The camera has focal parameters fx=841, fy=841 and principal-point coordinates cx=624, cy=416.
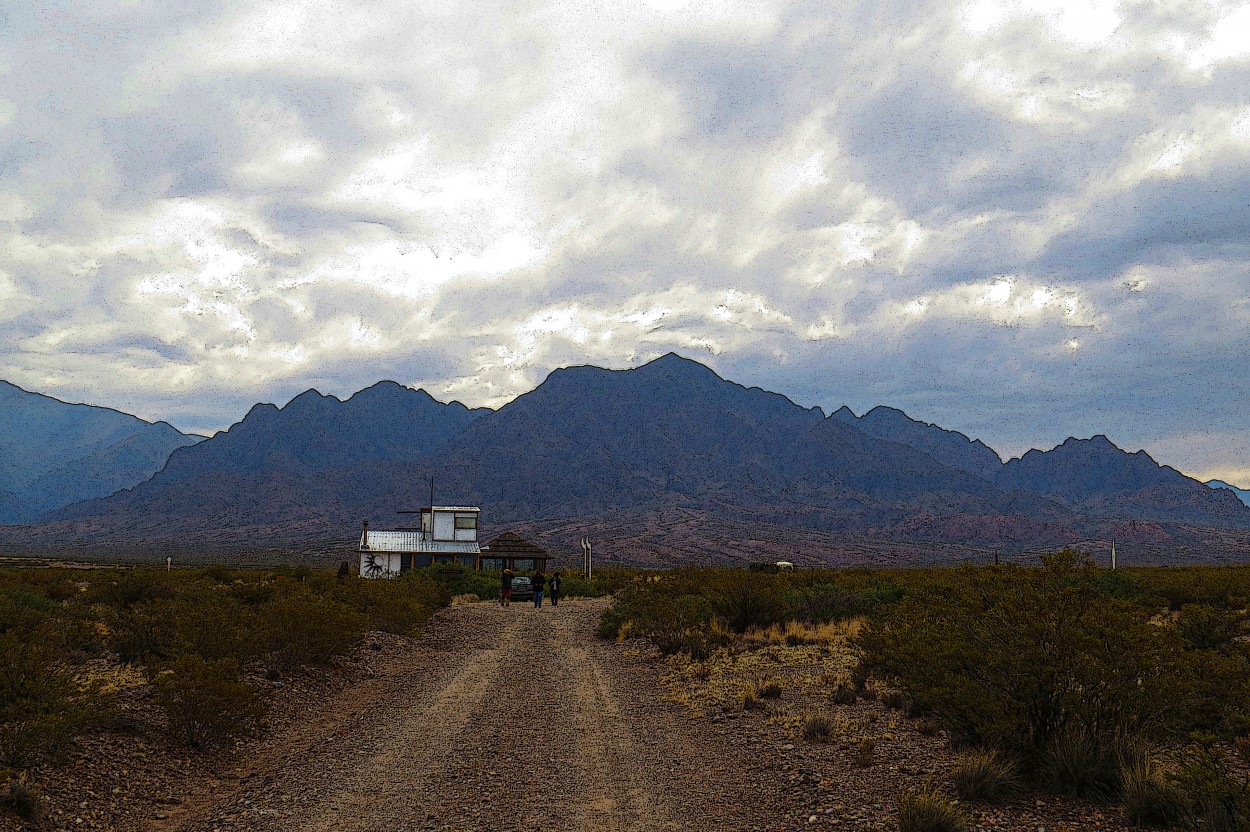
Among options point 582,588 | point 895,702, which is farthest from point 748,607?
point 582,588

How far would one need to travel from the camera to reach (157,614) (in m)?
14.5

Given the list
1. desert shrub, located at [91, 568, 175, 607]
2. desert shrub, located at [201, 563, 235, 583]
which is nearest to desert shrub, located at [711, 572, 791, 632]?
desert shrub, located at [91, 568, 175, 607]

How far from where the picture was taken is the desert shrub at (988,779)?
8.31m

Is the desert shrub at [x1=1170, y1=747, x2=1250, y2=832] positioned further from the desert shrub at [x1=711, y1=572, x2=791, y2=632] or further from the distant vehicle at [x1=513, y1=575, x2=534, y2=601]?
the distant vehicle at [x1=513, y1=575, x2=534, y2=601]

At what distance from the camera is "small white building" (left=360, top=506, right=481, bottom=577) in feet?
192

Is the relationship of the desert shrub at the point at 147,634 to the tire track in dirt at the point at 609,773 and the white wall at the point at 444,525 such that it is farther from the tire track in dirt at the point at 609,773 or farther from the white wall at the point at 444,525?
the white wall at the point at 444,525

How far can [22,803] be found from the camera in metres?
7.73

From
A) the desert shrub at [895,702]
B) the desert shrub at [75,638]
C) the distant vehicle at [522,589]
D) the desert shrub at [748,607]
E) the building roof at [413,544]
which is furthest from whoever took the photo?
the building roof at [413,544]

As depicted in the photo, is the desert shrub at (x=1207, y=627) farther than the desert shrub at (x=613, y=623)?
No

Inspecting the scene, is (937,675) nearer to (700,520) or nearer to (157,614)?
(157,614)

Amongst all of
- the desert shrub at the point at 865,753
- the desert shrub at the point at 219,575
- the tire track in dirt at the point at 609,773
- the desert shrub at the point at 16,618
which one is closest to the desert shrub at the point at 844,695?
the desert shrub at the point at 865,753

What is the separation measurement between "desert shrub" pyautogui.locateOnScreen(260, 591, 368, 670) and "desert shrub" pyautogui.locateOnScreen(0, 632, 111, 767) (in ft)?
18.4

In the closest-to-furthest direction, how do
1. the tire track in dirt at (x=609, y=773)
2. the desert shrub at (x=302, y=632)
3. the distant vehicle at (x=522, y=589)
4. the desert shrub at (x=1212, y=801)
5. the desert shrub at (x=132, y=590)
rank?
the desert shrub at (x=1212, y=801)
the tire track in dirt at (x=609, y=773)
the desert shrub at (x=302, y=632)
the desert shrub at (x=132, y=590)
the distant vehicle at (x=522, y=589)

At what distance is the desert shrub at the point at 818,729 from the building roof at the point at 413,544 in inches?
1967
